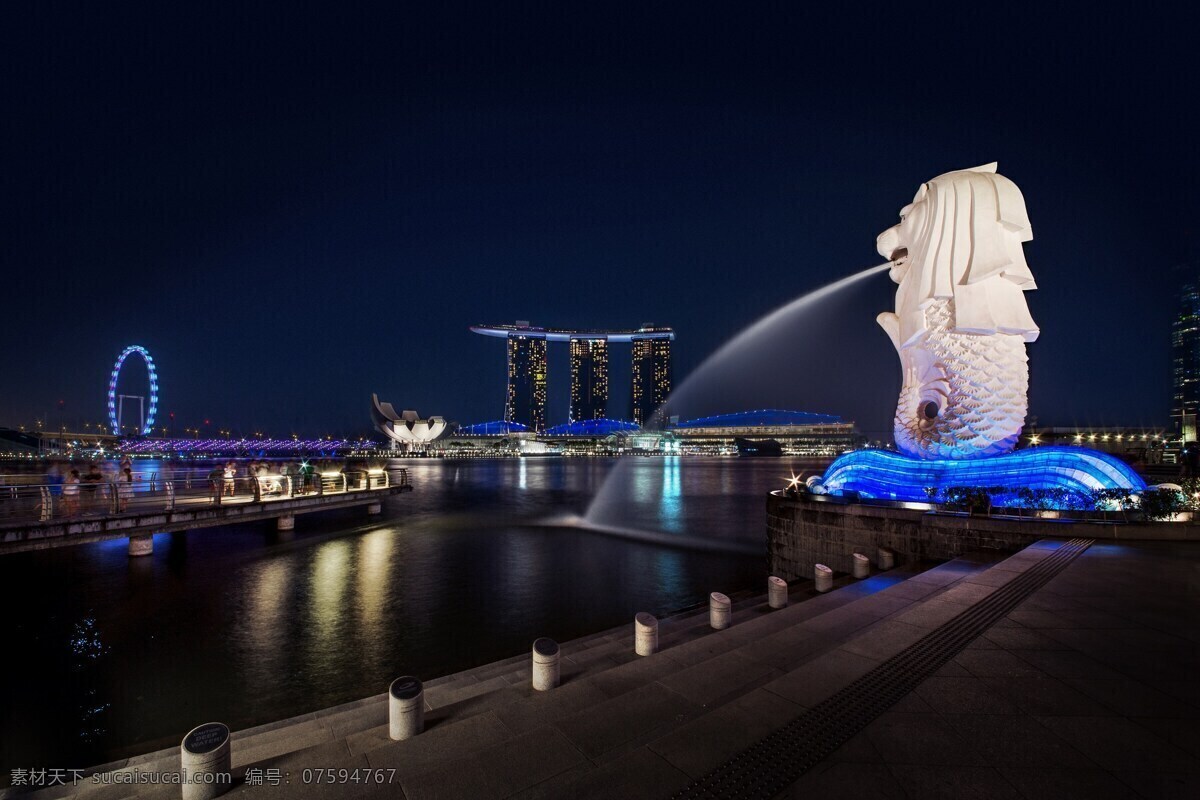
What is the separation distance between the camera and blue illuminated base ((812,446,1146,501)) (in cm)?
1470

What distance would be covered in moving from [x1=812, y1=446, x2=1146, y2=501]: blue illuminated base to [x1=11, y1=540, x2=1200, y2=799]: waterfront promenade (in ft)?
27.7

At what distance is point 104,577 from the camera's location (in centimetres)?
1638

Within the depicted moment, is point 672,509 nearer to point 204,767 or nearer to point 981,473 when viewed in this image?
point 981,473

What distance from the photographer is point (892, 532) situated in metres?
14.3

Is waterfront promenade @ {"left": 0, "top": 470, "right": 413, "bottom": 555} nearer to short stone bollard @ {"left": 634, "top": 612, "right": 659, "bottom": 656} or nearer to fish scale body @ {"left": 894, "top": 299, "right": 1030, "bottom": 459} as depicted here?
short stone bollard @ {"left": 634, "top": 612, "right": 659, "bottom": 656}

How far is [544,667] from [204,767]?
10.3 feet

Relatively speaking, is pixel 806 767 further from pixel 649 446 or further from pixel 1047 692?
pixel 649 446

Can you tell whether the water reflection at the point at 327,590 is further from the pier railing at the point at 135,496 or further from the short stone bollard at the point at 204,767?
the short stone bollard at the point at 204,767

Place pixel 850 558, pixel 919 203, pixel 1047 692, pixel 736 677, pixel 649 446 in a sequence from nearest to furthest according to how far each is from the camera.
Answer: pixel 1047 692 → pixel 736 677 → pixel 850 558 → pixel 919 203 → pixel 649 446

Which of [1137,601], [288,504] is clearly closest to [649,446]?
[288,504]

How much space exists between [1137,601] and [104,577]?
80.4ft

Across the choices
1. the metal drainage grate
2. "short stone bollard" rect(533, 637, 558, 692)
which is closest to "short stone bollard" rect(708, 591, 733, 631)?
the metal drainage grate

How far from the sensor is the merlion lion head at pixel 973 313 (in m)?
16.8

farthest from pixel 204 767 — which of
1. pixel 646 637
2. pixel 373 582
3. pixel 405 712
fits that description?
pixel 373 582
